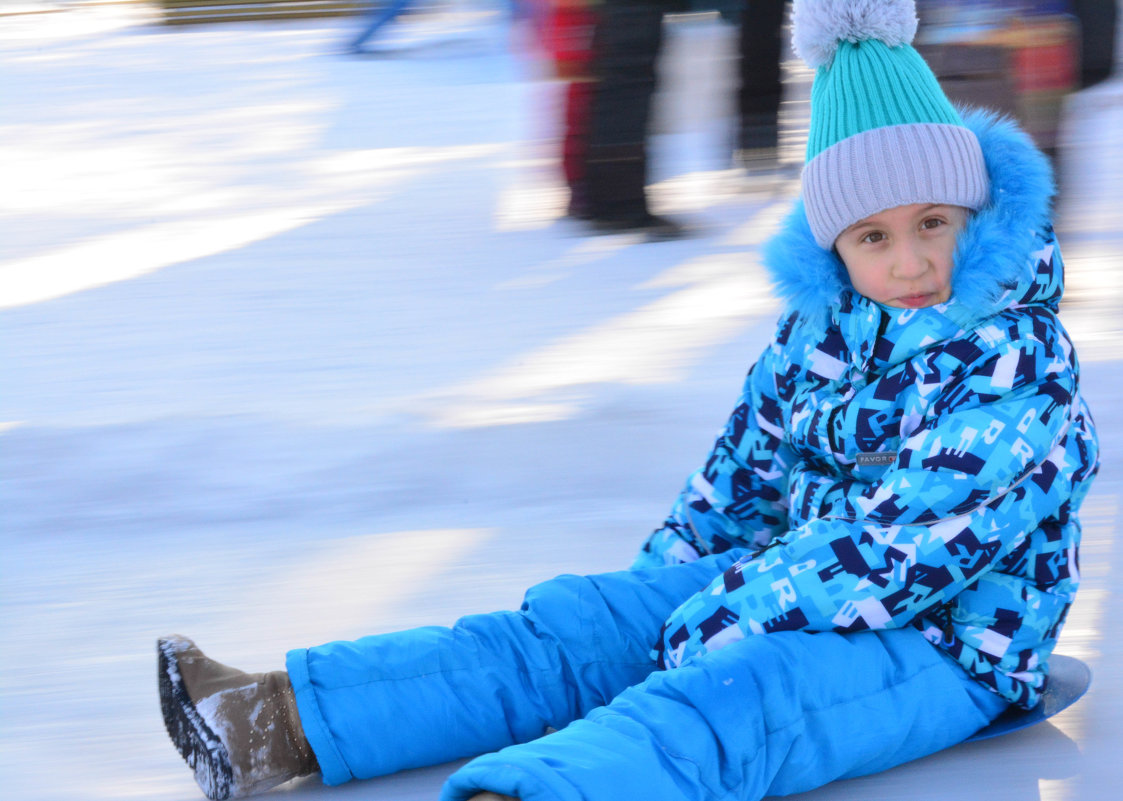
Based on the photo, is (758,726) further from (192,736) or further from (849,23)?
(849,23)

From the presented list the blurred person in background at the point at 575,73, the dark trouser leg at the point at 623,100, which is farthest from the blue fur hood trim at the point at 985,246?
the blurred person in background at the point at 575,73

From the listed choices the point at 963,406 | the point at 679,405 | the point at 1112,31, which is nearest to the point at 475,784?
the point at 963,406

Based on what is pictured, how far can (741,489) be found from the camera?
5.03 feet

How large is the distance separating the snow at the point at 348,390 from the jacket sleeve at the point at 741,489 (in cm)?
28

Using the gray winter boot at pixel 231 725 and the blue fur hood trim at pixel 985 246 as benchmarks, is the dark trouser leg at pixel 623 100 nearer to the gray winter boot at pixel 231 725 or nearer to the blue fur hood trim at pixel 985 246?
the blue fur hood trim at pixel 985 246

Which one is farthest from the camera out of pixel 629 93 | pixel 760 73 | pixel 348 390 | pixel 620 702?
pixel 760 73

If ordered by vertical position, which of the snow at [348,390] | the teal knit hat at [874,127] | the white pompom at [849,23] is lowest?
the snow at [348,390]

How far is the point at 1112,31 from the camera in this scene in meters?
3.48

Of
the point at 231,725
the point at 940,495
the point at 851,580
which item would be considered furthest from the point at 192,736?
the point at 940,495

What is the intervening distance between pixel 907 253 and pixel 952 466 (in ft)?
0.79

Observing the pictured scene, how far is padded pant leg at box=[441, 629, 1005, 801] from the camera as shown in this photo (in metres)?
1.07

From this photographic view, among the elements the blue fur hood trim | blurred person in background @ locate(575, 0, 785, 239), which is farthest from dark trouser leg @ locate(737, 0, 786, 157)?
the blue fur hood trim

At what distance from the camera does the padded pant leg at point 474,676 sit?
127 centimetres

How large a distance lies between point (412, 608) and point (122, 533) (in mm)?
551
